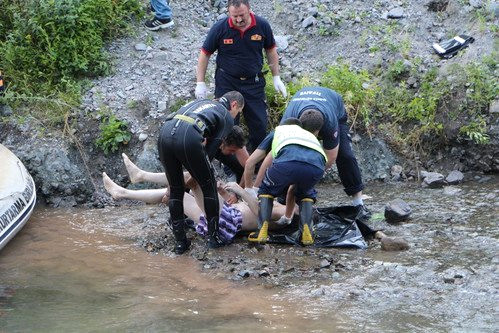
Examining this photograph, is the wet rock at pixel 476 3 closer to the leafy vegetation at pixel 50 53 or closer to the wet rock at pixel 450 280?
the leafy vegetation at pixel 50 53

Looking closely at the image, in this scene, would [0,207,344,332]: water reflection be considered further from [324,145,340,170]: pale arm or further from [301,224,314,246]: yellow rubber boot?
[324,145,340,170]: pale arm

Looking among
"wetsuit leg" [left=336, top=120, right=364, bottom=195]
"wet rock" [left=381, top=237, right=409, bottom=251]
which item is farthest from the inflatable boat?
"wet rock" [left=381, top=237, right=409, bottom=251]

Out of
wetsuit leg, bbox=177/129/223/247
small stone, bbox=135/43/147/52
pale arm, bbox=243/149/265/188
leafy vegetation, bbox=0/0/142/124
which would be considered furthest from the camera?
small stone, bbox=135/43/147/52

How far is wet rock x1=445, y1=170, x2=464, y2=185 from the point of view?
8.85 meters

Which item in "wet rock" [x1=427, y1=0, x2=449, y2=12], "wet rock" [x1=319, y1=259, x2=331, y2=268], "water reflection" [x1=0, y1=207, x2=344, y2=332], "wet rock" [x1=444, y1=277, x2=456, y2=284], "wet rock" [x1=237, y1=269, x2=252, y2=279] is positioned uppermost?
"wet rock" [x1=427, y1=0, x2=449, y2=12]

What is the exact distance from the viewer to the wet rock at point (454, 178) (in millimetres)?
8852

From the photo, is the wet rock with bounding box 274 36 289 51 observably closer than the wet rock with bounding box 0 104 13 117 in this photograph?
No

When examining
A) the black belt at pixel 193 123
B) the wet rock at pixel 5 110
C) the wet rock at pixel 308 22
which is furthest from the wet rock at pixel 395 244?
the wet rock at pixel 5 110

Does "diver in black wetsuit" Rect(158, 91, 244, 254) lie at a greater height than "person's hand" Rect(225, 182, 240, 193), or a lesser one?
greater

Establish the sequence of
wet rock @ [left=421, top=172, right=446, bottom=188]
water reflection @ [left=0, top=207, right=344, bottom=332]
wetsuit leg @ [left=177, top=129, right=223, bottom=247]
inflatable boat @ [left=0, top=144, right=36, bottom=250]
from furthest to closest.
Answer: wet rock @ [left=421, top=172, right=446, bottom=188]
inflatable boat @ [left=0, top=144, right=36, bottom=250]
wetsuit leg @ [left=177, top=129, right=223, bottom=247]
water reflection @ [left=0, top=207, right=344, bottom=332]

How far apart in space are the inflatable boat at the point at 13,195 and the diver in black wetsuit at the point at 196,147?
5.58 ft

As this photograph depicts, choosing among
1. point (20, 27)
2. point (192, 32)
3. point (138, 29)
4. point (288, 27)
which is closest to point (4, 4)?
point (20, 27)

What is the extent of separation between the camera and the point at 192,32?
→ 425 inches

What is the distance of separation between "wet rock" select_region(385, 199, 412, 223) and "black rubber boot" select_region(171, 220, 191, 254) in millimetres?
2082
